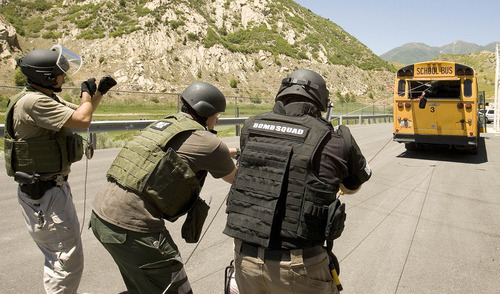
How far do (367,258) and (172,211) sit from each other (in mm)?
2910

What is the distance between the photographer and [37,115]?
3066 mm

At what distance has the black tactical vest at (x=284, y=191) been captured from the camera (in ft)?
7.54

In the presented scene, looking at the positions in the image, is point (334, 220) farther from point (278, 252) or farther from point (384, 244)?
point (384, 244)

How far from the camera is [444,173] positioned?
33.1 feet

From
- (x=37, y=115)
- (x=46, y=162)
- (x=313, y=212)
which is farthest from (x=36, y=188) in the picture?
(x=313, y=212)

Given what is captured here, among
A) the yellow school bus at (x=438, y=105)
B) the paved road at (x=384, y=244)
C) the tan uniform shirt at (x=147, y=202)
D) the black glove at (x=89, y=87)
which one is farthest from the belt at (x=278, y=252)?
the yellow school bus at (x=438, y=105)

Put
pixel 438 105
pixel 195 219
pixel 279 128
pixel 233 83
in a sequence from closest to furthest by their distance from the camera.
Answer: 1. pixel 279 128
2. pixel 195 219
3. pixel 438 105
4. pixel 233 83

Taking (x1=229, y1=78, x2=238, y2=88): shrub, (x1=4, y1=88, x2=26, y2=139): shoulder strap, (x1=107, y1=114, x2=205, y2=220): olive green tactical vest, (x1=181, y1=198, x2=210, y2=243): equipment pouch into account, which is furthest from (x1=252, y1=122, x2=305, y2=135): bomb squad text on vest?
(x1=229, y1=78, x2=238, y2=88): shrub

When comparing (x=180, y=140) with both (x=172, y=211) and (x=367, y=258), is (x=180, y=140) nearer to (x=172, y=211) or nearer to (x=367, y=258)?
(x=172, y=211)

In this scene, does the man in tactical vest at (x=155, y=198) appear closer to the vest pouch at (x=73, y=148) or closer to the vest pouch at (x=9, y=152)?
the vest pouch at (x=73, y=148)

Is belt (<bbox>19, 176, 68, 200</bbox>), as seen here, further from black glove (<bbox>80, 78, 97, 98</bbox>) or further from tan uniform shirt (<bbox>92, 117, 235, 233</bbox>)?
black glove (<bbox>80, 78, 97, 98</bbox>)

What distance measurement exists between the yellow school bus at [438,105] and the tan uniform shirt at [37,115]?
10.2m

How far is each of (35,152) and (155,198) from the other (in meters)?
1.22

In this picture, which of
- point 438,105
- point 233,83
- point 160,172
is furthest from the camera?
point 233,83
